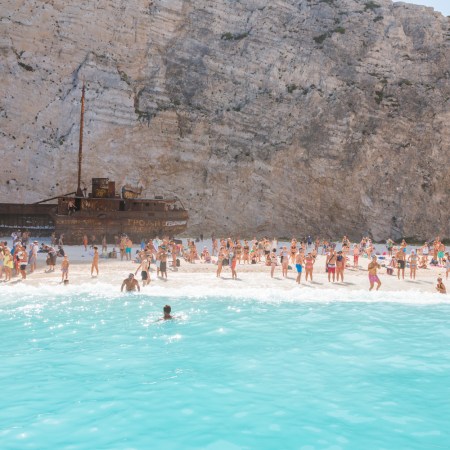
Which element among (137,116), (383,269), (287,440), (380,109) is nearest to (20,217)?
(137,116)

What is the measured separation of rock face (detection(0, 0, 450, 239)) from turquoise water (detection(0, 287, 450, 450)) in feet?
101

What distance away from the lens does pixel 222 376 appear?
1039 cm

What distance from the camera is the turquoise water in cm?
777

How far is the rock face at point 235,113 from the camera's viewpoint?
148 feet

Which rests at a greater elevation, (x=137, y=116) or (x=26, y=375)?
(x=137, y=116)

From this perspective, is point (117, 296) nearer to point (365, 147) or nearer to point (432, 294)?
point (432, 294)

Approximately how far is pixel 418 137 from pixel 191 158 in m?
25.8

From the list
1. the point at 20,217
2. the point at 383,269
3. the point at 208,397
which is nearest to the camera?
the point at 208,397

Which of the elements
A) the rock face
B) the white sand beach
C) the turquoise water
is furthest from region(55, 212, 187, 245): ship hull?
the turquoise water

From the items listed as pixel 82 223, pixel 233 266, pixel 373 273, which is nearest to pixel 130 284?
pixel 233 266

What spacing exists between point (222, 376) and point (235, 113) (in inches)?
1690

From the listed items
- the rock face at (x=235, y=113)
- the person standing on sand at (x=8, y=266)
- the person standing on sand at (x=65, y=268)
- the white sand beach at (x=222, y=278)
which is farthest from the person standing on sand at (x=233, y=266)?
the rock face at (x=235, y=113)

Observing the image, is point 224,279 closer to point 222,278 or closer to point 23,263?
point 222,278

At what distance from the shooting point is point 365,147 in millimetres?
49781
